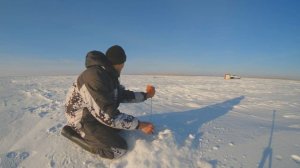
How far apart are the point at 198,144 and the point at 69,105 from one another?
1.84 metres

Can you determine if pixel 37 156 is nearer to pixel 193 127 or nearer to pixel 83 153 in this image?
pixel 83 153

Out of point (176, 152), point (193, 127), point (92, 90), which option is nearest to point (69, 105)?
point (92, 90)

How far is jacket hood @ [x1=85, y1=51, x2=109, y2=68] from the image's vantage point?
2.66m

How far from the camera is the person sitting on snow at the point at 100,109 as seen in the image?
2508 millimetres

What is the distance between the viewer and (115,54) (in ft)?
9.14

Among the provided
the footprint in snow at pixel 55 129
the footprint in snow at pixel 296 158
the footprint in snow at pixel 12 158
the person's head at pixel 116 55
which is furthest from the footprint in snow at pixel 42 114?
the footprint in snow at pixel 296 158

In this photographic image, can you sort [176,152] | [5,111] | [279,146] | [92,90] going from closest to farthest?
[92,90] < [176,152] < [279,146] < [5,111]

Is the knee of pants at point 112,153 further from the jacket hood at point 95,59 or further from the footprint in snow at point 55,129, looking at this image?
the footprint in snow at point 55,129

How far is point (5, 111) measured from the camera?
5.51 m

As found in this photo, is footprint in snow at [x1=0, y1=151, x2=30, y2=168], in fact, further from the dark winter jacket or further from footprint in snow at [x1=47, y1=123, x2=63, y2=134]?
the dark winter jacket

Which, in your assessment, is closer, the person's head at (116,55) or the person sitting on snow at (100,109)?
the person sitting on snow at (100,109)

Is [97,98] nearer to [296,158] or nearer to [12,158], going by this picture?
[12,158]

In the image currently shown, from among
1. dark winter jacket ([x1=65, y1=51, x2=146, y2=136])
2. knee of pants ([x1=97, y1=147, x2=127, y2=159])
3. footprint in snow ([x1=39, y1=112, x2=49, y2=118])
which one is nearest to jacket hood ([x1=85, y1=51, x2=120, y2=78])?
dark winter jacket ([x1=65, y1=51, x2=146, y2=136])

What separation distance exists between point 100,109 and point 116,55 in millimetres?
746
